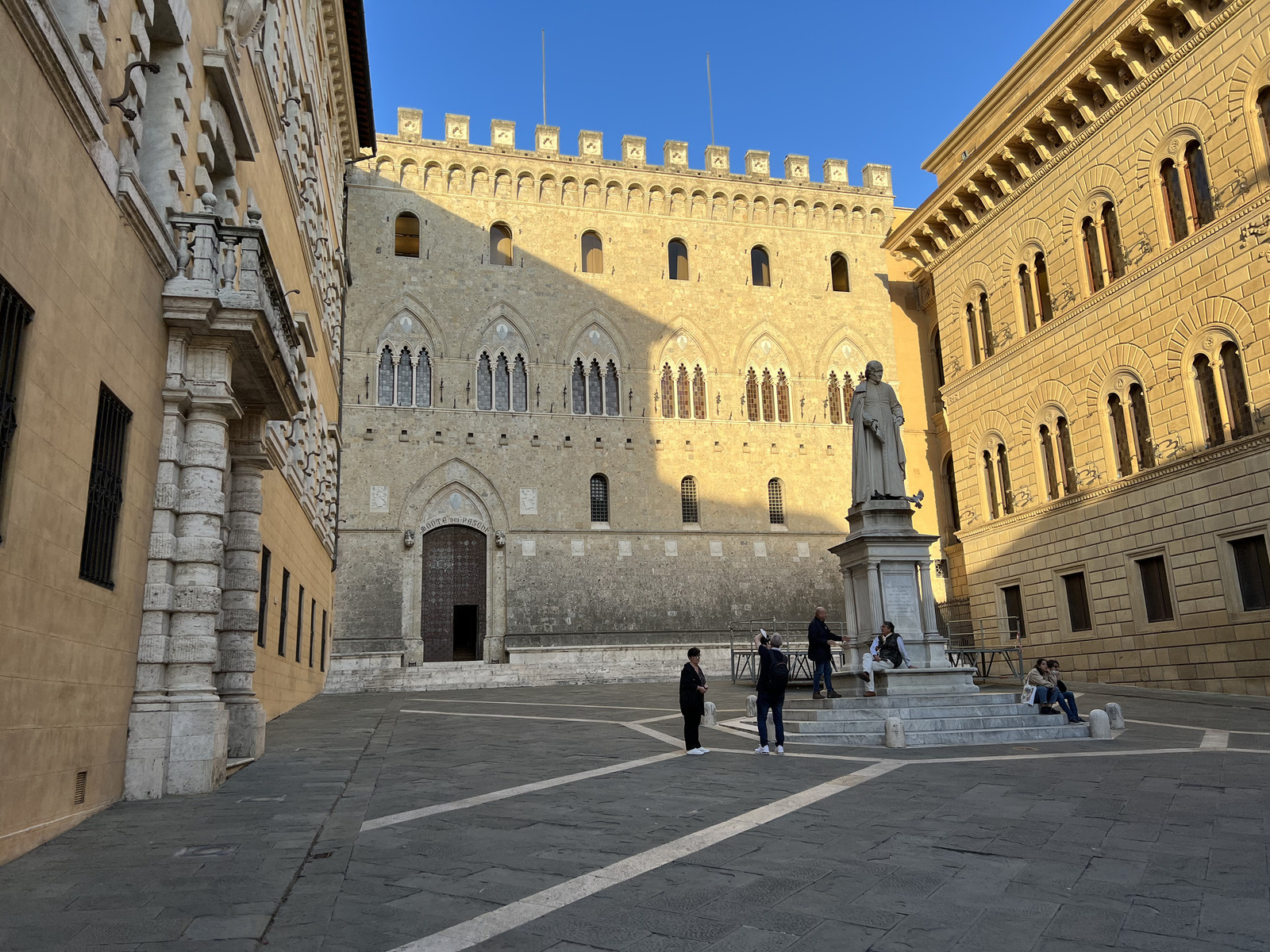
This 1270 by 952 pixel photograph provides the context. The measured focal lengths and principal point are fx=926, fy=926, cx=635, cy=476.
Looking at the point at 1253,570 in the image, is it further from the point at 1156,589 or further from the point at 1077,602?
the point at 1077,602

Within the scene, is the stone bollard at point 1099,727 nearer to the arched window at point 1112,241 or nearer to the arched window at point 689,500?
the arched window at point 1112,241

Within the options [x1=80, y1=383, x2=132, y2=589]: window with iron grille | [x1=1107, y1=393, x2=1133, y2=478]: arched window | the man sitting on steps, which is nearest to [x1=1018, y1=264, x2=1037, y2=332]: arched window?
[x1=1107, y1=393, x2=1133, y2=478]: arched window

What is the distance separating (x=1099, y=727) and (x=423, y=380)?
22852mm

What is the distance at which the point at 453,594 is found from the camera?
1120 inches

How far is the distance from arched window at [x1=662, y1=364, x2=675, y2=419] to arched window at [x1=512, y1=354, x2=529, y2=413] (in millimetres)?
4641

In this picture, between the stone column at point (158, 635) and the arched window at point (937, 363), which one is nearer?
the stone column at point (158, 635)

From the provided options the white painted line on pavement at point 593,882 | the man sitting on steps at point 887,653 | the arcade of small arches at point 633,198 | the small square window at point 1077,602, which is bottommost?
the white painted line on pavement at point 593,882

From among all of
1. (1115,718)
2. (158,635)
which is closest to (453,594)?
(1115,718)

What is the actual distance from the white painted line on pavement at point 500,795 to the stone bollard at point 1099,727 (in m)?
5.42

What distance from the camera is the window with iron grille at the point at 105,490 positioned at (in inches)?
268

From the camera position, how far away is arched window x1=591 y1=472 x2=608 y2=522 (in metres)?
30.2

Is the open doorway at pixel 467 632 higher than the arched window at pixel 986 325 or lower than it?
lower

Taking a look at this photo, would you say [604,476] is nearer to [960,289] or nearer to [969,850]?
[960,289]

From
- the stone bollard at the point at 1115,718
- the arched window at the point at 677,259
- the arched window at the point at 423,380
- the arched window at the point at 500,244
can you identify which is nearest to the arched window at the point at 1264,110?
the stone bollard at the point at 1115,718
